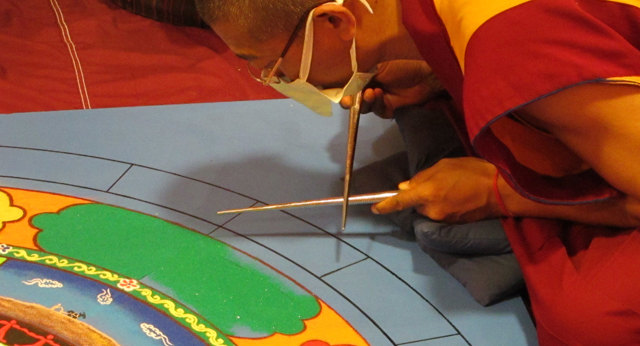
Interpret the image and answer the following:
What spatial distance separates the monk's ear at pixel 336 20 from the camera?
1.06m

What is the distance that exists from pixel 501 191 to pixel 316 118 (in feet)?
2.11

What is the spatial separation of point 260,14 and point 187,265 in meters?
0.51

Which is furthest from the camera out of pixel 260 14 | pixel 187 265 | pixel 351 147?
pixel 351 147

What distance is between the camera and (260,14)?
1.07m

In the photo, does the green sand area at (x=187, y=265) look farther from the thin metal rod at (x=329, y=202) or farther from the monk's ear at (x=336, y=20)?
the monk's ear at (x=336, y=20)

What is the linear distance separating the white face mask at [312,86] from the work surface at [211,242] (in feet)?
0.76

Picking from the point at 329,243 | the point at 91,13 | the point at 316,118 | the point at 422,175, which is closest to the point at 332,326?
the point at 329,243

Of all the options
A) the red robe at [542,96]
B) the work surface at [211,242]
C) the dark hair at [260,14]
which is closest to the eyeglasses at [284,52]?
the dark hair at [260,14]

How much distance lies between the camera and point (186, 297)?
43.2 inches

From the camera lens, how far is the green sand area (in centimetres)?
→ 108

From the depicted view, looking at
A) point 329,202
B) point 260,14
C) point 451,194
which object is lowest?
point 451,194

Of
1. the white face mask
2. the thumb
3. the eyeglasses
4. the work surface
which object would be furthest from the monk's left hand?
the eyeglasses

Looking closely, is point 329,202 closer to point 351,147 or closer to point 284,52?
point 351,147

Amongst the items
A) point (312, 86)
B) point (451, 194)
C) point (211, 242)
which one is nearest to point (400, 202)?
point (451, 194)
